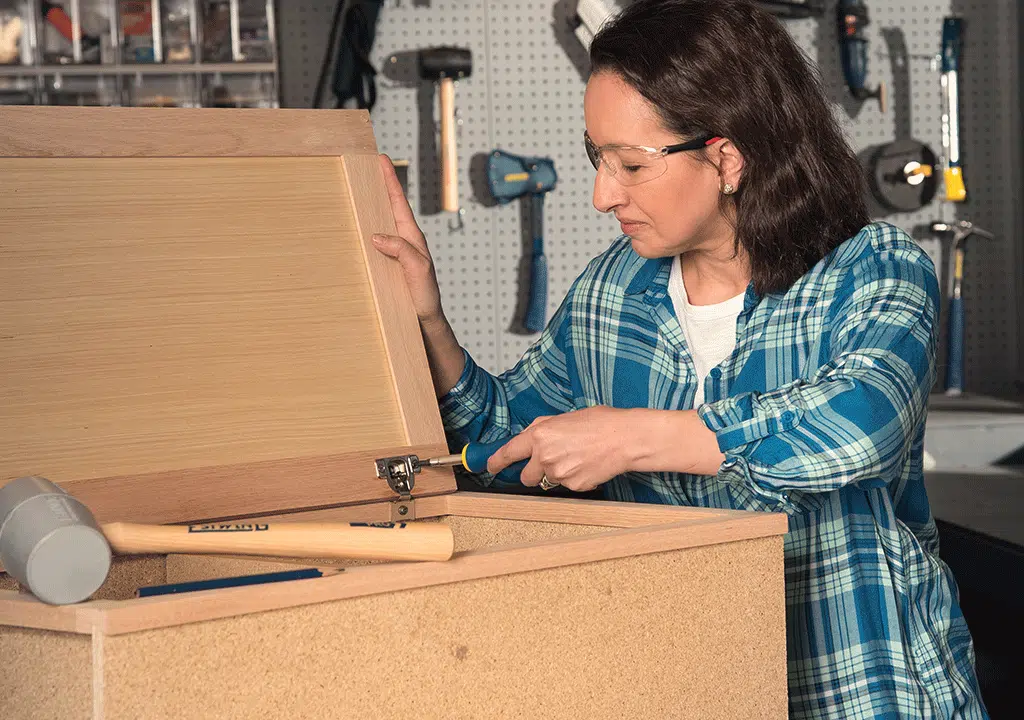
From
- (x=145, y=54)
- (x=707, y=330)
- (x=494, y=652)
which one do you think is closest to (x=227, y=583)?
(x=494, y=652)

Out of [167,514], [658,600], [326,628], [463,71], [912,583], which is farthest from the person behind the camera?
[463,71]

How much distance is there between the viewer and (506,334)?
120 inches

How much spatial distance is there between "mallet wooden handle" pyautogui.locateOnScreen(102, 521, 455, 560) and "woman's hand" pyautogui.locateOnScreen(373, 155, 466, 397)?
0.45 m

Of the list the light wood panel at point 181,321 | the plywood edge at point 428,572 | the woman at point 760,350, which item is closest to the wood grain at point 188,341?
the light wood panel at point 181,321

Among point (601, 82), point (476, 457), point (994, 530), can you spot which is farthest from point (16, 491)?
point (994, 530)

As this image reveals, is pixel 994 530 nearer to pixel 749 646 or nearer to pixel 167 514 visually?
pixel 749 646

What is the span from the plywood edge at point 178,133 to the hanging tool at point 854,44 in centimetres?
206

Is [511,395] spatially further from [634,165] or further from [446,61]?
[446,61]

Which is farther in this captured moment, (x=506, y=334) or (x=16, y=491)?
(x=506, y=334)

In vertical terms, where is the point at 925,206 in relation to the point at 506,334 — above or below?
above

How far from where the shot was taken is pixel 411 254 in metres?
1.18

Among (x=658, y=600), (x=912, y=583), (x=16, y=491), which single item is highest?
(x=16, y=491)

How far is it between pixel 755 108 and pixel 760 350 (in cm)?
24

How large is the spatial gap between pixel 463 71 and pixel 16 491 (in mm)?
2328
